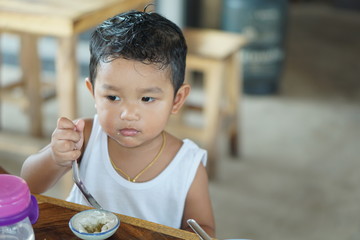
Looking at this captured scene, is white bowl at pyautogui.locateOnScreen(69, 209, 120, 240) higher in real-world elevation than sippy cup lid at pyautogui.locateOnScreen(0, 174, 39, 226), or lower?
lower

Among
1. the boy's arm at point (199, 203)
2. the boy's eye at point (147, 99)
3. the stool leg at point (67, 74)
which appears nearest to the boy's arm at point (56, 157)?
the boy's eye at point (147, 99)

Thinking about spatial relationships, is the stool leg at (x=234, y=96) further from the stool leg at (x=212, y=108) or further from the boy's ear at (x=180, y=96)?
the boy's ear at (x=180, y=96)

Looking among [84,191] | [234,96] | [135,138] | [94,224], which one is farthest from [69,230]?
[234,96]

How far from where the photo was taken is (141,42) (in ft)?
3.10

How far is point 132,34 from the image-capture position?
3.11 ft

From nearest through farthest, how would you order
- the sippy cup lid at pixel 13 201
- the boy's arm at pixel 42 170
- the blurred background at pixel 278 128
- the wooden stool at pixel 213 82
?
the sippy cup lid at pixel 13 201 → the boy's arm at pixel 42 170 → the blurred background at pixel 278 128 → the wooden stool at pixel 213 82

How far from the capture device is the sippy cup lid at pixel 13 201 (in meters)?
0.61

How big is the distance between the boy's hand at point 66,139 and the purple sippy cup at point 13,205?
0.83 ft

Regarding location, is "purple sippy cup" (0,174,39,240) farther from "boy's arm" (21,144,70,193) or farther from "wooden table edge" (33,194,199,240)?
"boy's arm" (21,144,70,193)

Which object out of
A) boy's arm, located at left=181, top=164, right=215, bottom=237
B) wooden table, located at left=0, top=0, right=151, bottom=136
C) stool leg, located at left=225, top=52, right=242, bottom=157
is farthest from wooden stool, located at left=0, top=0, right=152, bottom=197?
boy's arm, located at left=181, top=164, right=215, bottom=237

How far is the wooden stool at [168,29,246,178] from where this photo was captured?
7.77ft

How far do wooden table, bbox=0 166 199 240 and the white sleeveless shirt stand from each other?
27 cm

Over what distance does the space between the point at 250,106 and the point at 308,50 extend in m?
1.53

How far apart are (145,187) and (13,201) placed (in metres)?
0.49
